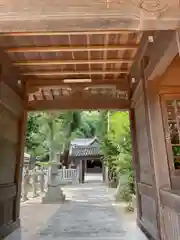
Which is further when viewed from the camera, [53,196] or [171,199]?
[53,196]

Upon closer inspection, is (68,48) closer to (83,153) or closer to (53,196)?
(53,196)

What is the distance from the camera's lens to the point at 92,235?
3949 millimetres

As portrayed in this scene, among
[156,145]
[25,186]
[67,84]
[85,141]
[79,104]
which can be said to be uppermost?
[85,141]

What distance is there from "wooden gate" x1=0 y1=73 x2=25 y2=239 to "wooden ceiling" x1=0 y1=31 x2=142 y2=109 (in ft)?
1.40

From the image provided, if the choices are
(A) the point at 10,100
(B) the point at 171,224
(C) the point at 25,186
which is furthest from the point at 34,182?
(B) the point at 171,224

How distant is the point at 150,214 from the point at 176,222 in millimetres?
1146

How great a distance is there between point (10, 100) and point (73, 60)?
1238 mm

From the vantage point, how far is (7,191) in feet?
12.7

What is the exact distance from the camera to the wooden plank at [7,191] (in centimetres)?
365

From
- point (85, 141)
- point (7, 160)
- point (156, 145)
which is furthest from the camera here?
point (85, 141)

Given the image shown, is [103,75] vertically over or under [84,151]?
under

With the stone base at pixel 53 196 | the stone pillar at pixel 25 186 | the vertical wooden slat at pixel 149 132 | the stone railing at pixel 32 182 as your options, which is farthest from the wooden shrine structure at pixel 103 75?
the stone railing at pixel 32 182

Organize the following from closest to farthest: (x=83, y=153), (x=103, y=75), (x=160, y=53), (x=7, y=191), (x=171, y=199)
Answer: (x=171, y=199) < (x=160, y=53) < (x=7, y=191) < (x=103, y=75) < (x=83, y=153)

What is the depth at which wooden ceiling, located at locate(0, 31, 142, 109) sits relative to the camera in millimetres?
3492
